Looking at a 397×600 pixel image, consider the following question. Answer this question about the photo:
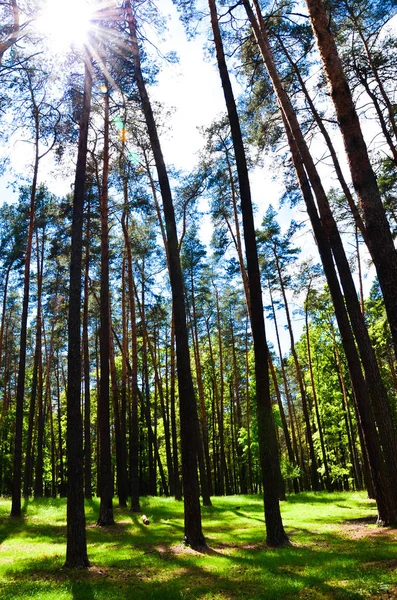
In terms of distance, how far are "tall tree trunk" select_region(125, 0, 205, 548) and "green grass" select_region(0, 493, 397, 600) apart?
67cm

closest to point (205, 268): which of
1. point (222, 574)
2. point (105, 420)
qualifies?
point (105, 420)

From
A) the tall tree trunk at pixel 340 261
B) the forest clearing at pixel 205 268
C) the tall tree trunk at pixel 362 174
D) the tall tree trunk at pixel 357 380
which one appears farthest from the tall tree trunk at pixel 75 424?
the tall tree trunk at pixel 357 380

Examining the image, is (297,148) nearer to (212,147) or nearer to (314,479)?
(212,147)

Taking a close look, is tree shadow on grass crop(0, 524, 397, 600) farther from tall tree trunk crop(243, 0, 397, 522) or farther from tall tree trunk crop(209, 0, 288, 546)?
tall tree trunk crop(243, 0, 397, 522)

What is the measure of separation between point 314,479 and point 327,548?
1763 cm

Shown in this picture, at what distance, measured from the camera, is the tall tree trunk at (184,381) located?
345 inches

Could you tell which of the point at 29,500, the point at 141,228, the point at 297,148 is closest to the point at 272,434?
the point at 297,148

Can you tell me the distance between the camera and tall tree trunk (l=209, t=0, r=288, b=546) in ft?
27.9

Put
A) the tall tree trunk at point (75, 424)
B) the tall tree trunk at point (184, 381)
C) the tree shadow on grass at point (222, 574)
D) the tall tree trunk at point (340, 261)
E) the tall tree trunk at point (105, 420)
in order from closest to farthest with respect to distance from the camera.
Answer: the tree shadow on grass at point (222, 574) < the tall tree trunk at point (75, 424) < the tall tree trunk at point (184, 381) < the tall tree trunk at point (340, 261) < the tall tree trunk at point (105, 420)

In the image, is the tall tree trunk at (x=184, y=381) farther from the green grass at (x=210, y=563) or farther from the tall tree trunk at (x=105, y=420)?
the tall tree trunk at (x=105, y=420)

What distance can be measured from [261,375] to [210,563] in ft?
12.2

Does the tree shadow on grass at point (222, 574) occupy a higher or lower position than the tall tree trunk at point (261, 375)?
lower

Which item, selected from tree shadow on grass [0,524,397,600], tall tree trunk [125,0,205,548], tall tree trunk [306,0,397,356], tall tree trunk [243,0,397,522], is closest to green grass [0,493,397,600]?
tree shadow on grass [0,524,397,600]

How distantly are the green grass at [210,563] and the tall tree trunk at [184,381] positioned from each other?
2.21ft
